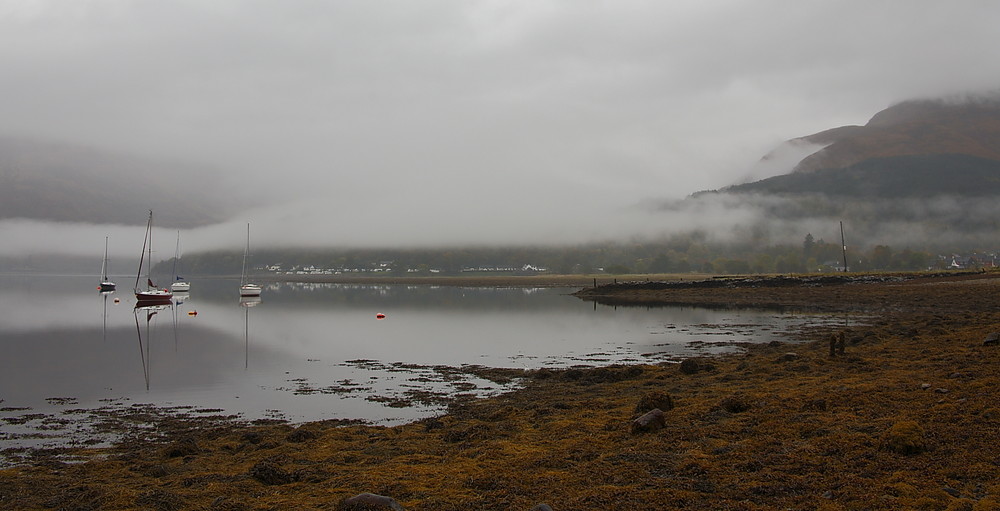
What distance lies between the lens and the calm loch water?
19547 millimetres

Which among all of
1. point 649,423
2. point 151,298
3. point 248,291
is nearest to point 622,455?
point 649,423

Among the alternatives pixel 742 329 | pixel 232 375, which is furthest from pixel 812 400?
pixel 742 329

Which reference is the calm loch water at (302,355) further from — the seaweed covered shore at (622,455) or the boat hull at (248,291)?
the boat hull at (248,291)

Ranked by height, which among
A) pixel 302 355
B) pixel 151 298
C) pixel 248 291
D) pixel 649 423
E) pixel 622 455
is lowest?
pixel 302 355

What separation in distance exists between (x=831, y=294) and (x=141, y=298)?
88.4m

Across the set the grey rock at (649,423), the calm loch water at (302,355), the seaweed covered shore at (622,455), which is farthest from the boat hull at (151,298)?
the grey rock at (649,423)

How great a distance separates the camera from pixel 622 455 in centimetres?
1049

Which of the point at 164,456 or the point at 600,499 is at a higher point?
the point at 600,499

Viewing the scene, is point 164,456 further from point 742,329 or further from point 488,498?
point 742,329

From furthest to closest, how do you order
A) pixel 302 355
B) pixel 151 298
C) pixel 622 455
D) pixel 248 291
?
pixel 248 291, pixel 151 298, pixel 302 355, pixel 622 455

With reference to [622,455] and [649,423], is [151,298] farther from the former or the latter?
[622,455]

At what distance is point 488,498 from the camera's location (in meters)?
8.72

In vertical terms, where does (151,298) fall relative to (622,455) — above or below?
below

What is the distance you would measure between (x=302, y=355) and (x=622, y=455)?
2498cm
